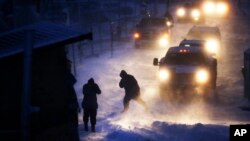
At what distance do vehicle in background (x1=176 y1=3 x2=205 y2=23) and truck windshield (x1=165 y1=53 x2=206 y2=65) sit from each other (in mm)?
27243

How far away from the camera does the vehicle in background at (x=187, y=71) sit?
1903cm

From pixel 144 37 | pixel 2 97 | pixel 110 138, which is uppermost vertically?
pixel 144 37

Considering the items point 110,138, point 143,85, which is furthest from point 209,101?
point 110,138

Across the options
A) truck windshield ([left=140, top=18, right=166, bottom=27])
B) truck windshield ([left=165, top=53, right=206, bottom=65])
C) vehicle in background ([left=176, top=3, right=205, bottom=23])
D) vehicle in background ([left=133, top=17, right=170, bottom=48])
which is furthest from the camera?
vehicle in background ([left=176, top=3, right=205, bottom=23])

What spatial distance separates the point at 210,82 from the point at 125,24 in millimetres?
20581

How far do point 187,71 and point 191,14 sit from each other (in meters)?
28.9

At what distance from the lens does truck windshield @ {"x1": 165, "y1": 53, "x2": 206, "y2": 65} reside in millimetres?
19531

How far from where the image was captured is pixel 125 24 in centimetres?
3941

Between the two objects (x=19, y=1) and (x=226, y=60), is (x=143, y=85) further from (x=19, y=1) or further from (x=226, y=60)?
(x=226, y=60)

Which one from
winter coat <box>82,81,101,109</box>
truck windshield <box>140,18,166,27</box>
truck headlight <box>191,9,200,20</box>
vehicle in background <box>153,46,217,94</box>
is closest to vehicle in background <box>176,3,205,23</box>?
truck headlight <box>191,9,200,20</box>

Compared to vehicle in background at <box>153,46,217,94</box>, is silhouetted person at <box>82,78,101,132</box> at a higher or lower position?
lower

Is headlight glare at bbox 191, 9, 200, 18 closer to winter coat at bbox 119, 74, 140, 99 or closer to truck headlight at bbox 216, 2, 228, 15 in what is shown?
truck headlight at bbox 216, 2, 228, 15

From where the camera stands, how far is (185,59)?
19.7 metres

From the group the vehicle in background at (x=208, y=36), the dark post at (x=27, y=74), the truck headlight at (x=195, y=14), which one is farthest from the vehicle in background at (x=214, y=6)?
the dark post at (x=27, y=74)
